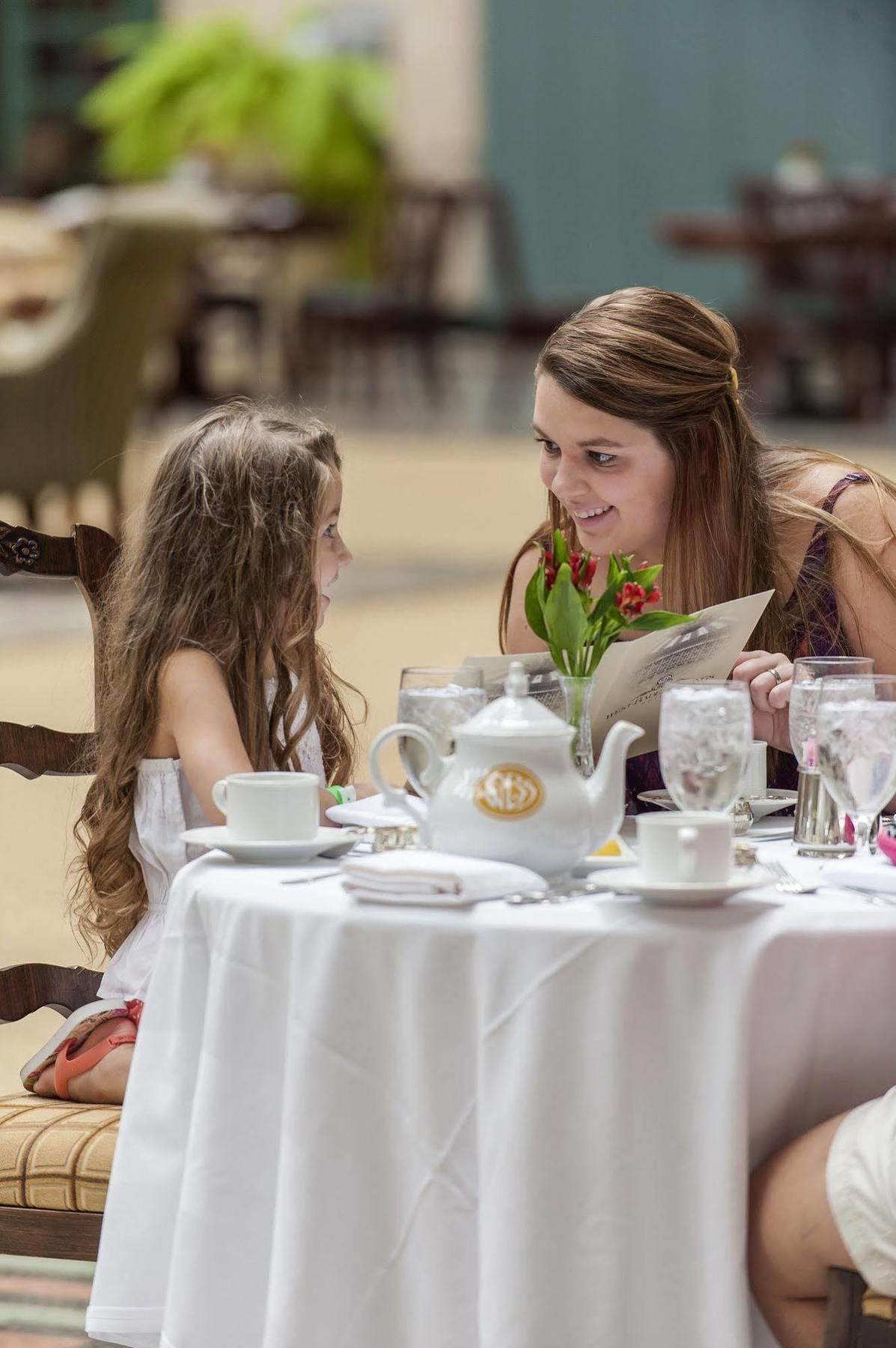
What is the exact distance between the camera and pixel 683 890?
1.47 meters

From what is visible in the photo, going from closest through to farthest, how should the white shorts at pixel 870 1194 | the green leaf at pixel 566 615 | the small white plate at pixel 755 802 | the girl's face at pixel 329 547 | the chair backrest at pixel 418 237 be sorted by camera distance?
the white shorts at pixel 870 1194, the green leaf at pixel 566 615, the small white plate at pixel 755 802, the girl's face at pixel 329 547, the chair backrest at pixel 418 237

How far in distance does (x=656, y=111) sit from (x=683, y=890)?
42.0 feet

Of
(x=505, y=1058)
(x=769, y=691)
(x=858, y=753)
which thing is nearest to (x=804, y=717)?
(x=858, y=753)

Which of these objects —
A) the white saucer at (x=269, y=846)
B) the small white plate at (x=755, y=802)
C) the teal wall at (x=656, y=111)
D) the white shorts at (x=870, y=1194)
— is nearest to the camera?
the white shorts at (x=870, y=1194)

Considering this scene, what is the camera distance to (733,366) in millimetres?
2348

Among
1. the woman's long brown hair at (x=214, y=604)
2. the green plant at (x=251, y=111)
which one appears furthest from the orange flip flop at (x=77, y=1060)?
the green plant at (x=251, y=111)

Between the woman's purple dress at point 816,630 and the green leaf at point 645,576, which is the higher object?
the green leaf at point 645,576

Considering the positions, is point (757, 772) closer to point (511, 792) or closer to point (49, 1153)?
point (511, 792)

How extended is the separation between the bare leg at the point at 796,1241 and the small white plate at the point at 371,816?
0.49 meters

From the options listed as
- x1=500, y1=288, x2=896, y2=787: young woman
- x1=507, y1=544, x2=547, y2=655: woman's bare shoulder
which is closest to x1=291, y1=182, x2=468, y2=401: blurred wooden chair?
x1=507, y1=544, x2=547, y2=655: woman's bare shoulder

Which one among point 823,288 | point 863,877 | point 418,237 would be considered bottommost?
point 863,877

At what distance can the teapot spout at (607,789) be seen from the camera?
1.60 meters

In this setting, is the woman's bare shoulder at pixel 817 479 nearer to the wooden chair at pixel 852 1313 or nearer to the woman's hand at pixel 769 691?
the woman's hand at pixel 769 691

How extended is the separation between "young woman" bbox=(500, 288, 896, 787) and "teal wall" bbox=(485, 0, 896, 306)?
1108cm
